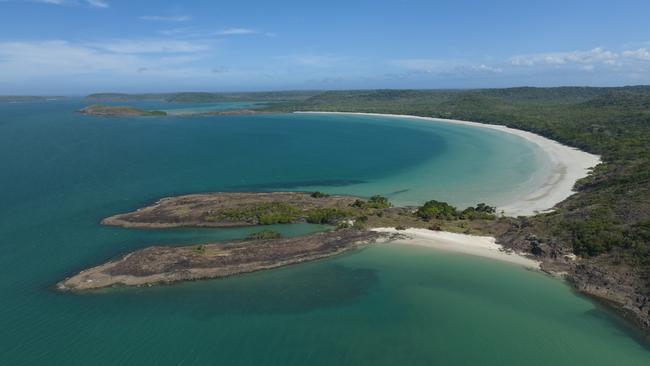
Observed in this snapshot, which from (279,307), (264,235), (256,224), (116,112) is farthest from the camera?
(116,112)

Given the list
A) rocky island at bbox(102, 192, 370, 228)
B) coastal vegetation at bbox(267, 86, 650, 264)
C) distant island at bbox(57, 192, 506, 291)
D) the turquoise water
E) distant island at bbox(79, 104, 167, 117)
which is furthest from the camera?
distant island at bbox(79, 104, 167, 117)

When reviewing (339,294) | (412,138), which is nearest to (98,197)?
(339,294)

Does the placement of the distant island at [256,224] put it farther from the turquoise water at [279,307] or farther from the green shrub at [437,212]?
the turquoise water at [279,307]

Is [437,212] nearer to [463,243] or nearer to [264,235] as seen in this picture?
[463,243]

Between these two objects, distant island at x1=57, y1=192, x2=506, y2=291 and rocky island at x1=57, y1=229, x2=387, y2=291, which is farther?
distant island at x1=57, y1=192, x2=506, y2=291

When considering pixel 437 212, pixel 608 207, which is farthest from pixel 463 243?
pixel 608 207

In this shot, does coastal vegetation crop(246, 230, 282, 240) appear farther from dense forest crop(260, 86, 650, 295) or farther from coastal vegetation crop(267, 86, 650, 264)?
coastal vegetation crop(267, 86, 650, 264)

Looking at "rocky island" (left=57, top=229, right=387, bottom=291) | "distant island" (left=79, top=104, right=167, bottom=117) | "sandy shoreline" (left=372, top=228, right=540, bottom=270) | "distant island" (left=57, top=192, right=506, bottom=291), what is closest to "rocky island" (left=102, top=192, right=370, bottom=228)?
"distant island" (left=57, top=192, right=506, bottom=291)
